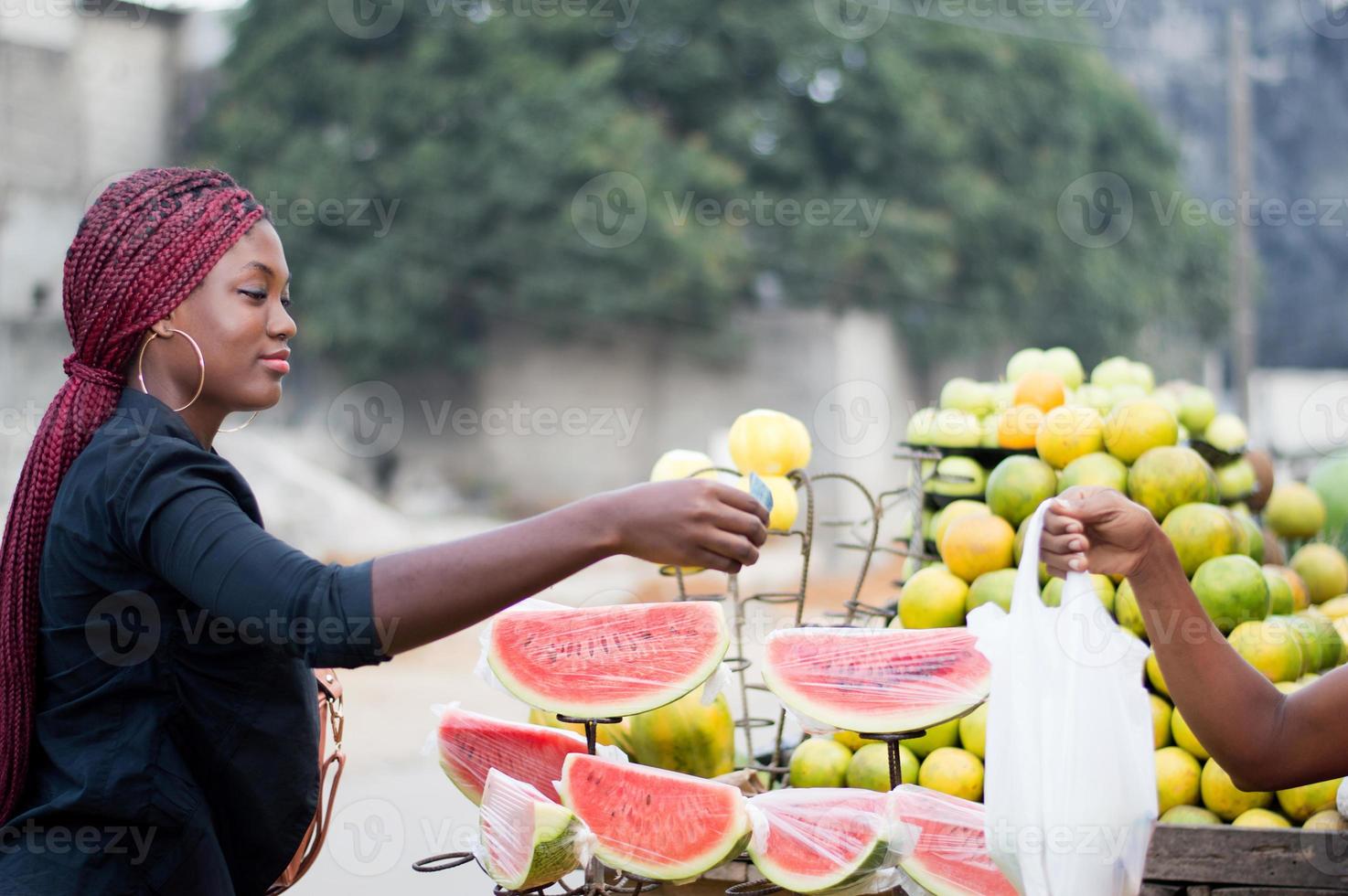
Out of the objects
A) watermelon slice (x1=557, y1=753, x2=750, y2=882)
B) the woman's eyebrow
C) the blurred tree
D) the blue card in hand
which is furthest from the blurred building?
the blue card in hand

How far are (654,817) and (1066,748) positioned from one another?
702 mm

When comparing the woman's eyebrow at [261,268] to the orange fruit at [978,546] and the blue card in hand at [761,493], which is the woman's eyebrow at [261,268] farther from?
the orange fruit at [978,546]

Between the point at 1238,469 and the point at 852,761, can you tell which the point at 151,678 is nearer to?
the point at 852,761

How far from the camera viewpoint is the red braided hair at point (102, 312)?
178 centimetres

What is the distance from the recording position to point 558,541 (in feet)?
5.00

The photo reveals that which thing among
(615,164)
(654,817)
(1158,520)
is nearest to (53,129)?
(615,164)

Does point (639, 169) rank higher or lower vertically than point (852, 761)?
higher

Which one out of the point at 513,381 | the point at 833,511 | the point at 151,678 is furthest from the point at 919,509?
the point at 513,381

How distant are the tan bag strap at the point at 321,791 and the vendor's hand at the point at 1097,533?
1245 millimetres

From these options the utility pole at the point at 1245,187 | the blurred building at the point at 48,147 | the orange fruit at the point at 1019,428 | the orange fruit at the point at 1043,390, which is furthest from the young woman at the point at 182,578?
the utility pole at the point at 1245,187

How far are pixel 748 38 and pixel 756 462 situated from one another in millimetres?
15396

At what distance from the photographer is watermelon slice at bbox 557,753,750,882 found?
201 cm

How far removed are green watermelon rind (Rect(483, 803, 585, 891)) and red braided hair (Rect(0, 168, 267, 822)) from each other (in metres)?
0.76

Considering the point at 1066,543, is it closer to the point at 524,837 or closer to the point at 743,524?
the point at 743,524
